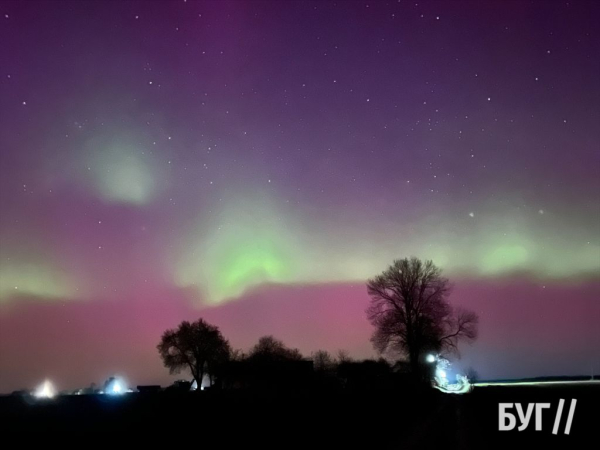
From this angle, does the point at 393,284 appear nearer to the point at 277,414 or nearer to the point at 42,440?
the point at 277,414

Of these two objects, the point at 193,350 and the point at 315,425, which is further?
the point at 193,350

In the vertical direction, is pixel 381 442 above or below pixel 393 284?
below

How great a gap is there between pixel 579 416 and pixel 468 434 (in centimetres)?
670

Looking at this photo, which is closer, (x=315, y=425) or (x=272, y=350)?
(x=315, y=425)

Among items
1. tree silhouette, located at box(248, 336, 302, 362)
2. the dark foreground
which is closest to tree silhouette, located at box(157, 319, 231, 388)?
tree silhouette, located at box(248, 336, 302, 362)

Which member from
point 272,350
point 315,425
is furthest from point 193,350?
point 315,425

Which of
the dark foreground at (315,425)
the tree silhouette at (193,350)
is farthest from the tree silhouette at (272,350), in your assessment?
the dark foreground at (315,425)

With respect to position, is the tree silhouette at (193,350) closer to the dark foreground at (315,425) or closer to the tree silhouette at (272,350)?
the tree silhouette at (272,350)

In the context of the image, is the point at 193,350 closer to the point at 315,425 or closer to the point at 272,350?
the point at 272,350

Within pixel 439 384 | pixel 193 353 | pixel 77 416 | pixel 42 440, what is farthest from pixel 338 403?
pixel 193 353

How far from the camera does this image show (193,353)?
3949 inches

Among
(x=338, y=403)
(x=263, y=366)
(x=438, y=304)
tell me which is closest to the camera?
(x=338, y=403)

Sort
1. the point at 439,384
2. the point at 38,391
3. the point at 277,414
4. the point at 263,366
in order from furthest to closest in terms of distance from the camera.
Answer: the point at 263,366 → the point at 439,384 → the point at 38,391 → the point at 277,414

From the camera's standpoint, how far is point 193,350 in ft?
329
